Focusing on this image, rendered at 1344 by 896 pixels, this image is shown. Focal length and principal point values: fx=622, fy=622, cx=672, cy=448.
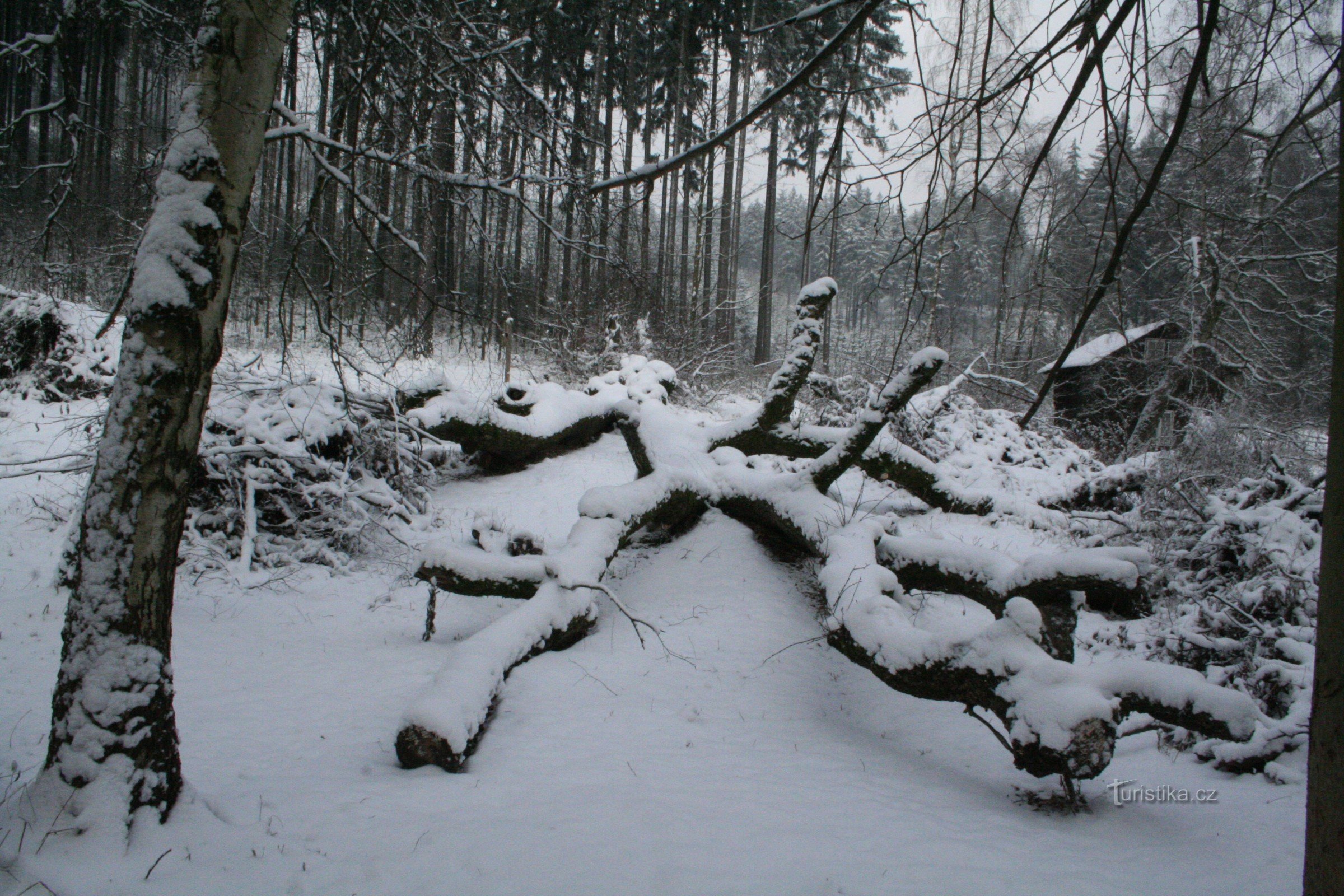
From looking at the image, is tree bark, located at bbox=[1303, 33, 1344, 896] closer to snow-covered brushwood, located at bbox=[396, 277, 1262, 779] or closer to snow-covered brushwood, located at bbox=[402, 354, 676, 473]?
snow-covered brushwood, located at bbox=[396, 277, 1262, 779]

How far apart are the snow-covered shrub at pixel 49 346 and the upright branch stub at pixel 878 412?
8681 millimetres

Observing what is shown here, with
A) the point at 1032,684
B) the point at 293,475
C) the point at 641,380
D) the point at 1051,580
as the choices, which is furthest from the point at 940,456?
the point at 293,475

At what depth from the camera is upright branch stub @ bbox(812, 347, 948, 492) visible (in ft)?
16.6

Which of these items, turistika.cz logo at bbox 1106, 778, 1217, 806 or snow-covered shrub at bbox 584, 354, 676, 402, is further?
snow-covered shrub at bbox 584, 354, 676, 402

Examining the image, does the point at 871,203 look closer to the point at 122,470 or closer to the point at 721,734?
the point at 122,470

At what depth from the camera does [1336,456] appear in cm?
85

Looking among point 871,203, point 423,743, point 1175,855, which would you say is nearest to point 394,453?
point 423,743

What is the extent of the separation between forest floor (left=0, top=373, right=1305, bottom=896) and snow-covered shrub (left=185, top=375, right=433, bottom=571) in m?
0.58

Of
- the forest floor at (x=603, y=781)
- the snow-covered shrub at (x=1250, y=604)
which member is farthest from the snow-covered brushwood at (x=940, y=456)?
the snow-covered shrub at (x=1250, y=604)

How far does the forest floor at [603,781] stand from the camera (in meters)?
2.32

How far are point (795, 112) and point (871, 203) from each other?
741 mm

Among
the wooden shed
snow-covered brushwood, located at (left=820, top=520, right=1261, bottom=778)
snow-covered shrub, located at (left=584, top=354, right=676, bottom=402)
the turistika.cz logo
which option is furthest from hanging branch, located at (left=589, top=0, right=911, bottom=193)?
the wooden shed

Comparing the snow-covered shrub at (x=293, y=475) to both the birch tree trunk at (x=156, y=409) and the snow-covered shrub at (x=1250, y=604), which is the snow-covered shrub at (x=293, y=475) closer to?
the birch tree trunk at (x=156, y=409)

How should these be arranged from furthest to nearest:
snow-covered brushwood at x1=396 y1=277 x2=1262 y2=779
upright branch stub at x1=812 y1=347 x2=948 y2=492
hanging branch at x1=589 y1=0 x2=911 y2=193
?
upright branch stub at x1=812 y1=347 x2=948 y2=492 < snow-covered brushwood at x1=396 y1=277 x2=1262 y2=779 < hanging branch at x1=589 y1=0 x2=911 y2=193
